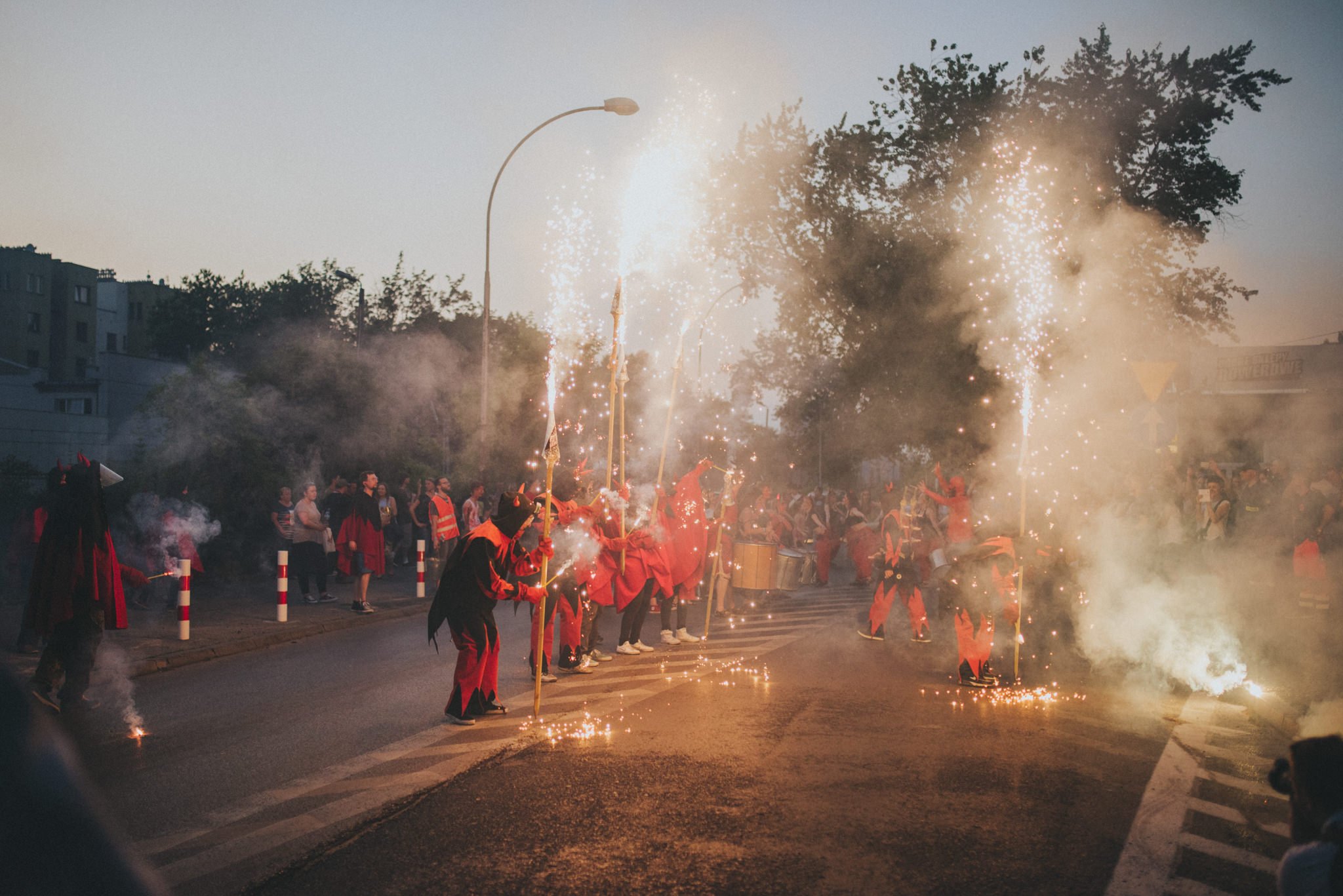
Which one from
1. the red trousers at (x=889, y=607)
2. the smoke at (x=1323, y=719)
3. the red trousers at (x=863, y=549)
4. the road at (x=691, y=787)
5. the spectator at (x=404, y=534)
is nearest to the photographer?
the road at (x=691, y=787)

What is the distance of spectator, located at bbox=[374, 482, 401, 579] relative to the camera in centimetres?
1648

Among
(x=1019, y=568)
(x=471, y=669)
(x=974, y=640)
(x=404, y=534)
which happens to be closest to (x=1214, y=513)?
(x=1019, y=568)

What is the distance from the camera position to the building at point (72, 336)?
29.4 m

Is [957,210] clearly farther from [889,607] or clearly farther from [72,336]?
[72,336]

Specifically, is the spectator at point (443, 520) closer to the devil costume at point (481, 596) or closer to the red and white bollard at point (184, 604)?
the red and white bollard at point (184, 604)

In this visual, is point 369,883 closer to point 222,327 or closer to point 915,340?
point 915,340

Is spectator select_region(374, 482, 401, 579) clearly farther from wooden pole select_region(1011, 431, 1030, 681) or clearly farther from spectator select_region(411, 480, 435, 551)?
wooden pole select_region(1011, 431, 1030, 681)

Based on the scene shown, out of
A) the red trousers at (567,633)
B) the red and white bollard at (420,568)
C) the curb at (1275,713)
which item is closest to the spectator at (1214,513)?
the curb at (1275,713)

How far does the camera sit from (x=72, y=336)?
55.7m

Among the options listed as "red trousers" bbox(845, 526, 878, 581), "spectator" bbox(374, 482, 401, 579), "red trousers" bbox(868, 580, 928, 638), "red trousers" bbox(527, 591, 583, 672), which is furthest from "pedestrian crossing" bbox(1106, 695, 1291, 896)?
"spectator" bbox(374, 482, 401, 579)

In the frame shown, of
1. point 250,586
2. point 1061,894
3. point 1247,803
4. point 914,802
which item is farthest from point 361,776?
point 250,586

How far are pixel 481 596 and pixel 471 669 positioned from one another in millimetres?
529

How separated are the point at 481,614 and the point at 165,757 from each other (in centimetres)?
214

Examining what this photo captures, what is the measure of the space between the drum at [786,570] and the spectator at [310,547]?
7172 mm
